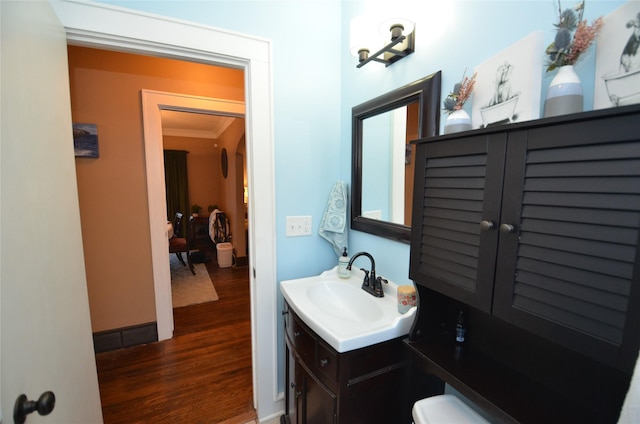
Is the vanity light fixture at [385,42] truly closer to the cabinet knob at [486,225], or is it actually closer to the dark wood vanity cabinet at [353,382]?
the cabinet knob at [486,225]

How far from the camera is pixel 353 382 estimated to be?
1.03 m

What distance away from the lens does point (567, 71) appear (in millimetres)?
672

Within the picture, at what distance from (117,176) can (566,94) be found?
2.84 meters

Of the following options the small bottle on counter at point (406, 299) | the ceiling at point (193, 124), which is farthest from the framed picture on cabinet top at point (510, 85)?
the ceiling at point (193, 124)

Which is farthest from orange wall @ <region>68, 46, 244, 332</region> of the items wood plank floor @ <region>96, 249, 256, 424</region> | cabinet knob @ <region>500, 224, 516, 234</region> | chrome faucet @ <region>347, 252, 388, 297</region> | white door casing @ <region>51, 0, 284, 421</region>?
cabinet knob @ <region>500, 224, 516, 234</region>

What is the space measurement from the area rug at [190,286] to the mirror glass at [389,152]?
2.63 metres

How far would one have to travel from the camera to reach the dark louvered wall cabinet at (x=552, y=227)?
20.1 inches

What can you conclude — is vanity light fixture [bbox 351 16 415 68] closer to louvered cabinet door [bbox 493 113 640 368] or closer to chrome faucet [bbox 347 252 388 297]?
louvered cabinet door [bbox 493 113 640 368]

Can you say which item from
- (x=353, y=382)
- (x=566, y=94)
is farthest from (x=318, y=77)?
(x=353, y=382)

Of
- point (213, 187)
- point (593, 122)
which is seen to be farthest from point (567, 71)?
point (213, 187)

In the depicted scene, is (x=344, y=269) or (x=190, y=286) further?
(x=190, y=286)

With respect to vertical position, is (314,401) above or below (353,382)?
below

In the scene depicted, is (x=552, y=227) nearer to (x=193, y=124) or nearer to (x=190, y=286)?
(x=190, y=286)

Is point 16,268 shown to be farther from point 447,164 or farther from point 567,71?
point 567,71
